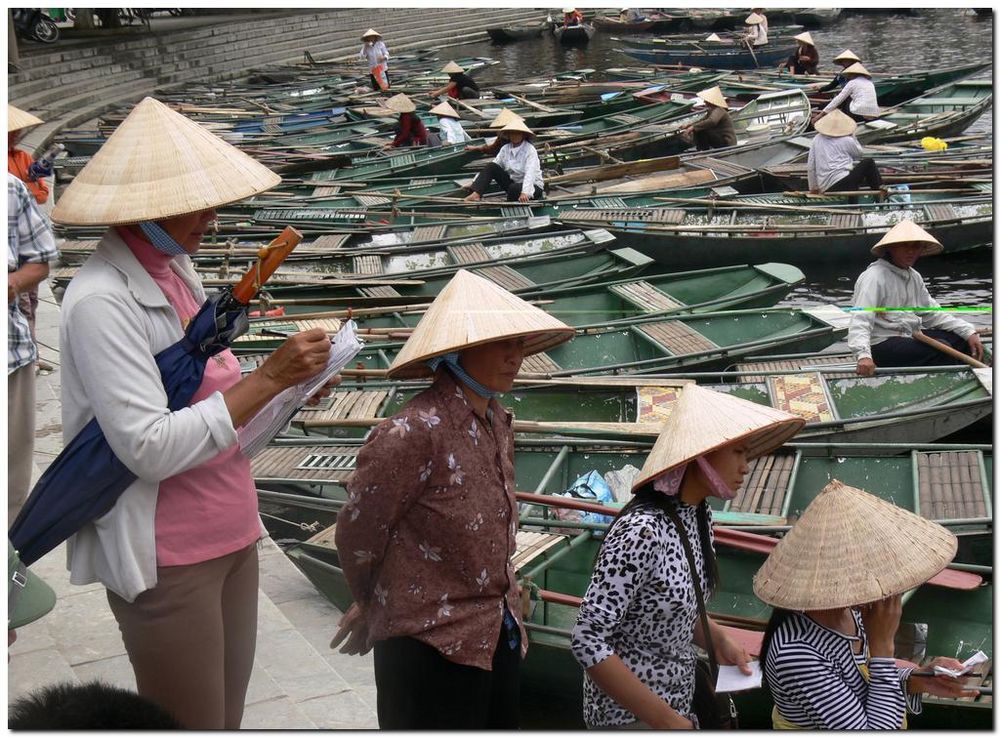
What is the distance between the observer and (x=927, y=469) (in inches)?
211

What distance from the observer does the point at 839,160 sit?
10.9 m

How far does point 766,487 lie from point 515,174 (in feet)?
22.3

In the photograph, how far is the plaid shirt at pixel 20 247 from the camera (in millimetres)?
3609

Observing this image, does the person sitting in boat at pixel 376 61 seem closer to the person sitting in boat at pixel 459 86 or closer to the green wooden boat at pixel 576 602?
the person sitting in boat at pixel 459 86

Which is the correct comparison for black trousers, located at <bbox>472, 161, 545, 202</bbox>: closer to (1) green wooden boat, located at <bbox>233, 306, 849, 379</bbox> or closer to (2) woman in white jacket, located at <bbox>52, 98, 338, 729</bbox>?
(1) green wooden boat, located at <bbox>233, 306, 849, 379</bbox>

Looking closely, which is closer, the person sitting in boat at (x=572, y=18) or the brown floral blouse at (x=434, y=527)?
the brown floral blouse at (x=434, y=527)

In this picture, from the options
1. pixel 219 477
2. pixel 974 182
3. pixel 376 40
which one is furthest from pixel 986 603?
pixel 376 40

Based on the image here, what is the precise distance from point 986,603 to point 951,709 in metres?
0.87

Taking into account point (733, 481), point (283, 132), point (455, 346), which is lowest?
point (283, 132)

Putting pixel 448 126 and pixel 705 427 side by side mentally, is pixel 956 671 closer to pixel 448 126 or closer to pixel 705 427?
pixel 705 427

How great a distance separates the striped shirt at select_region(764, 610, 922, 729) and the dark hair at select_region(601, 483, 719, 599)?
0.71 feet

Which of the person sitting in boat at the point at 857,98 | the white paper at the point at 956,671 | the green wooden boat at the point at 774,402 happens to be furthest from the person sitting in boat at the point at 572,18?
the white paper at the point at 956,671

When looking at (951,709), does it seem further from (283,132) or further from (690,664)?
(283,132)

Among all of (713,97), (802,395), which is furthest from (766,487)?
(713,97)
